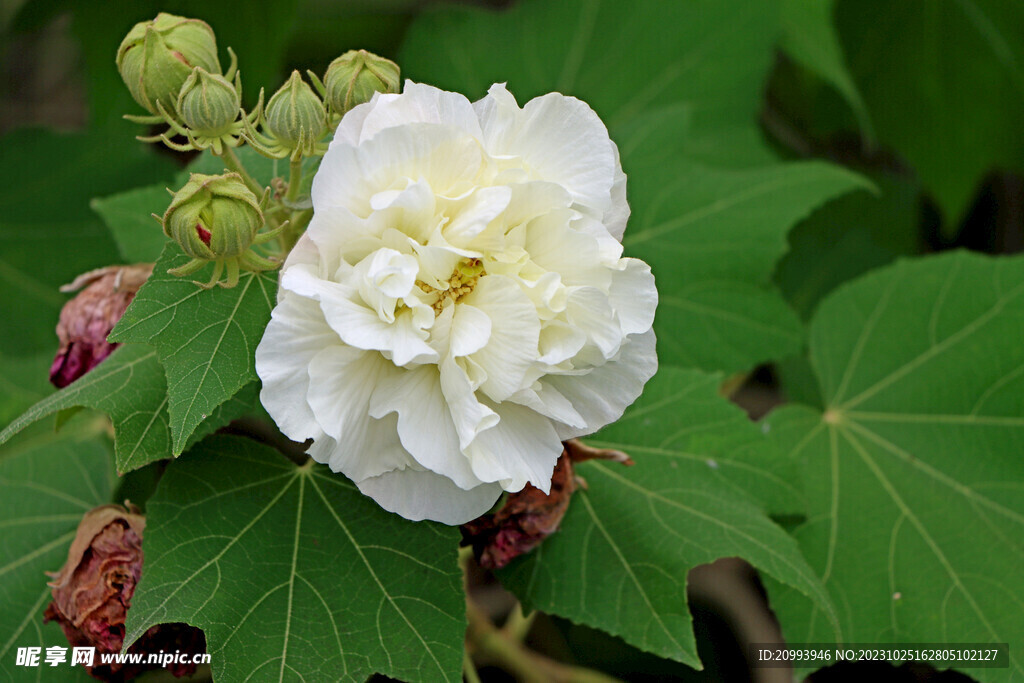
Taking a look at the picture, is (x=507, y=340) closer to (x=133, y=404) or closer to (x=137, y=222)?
(x=133, y=404)

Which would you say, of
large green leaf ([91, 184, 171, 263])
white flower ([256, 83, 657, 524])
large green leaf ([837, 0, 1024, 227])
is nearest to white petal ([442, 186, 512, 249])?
white flower ([256, 83, 657, 524])

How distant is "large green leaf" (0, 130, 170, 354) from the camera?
156cm

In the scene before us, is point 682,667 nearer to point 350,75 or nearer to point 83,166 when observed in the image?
point 350,75

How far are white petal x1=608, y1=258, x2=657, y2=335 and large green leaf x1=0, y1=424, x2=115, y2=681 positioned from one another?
0.68m

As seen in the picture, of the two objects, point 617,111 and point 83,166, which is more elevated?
point 617,111

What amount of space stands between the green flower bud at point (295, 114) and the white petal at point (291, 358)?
15cm

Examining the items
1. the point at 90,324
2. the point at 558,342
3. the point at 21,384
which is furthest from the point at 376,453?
the point at 21,384

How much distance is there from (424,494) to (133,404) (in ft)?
0.90

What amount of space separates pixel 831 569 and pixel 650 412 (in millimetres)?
293

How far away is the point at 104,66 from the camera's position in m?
1.58

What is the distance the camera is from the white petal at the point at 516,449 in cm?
66

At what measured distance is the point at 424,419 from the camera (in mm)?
677

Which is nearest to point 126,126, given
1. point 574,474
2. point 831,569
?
point 574,474

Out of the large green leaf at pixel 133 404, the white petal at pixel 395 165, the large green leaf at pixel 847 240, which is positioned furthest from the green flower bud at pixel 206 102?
the large green leaf at pixel 847 240
